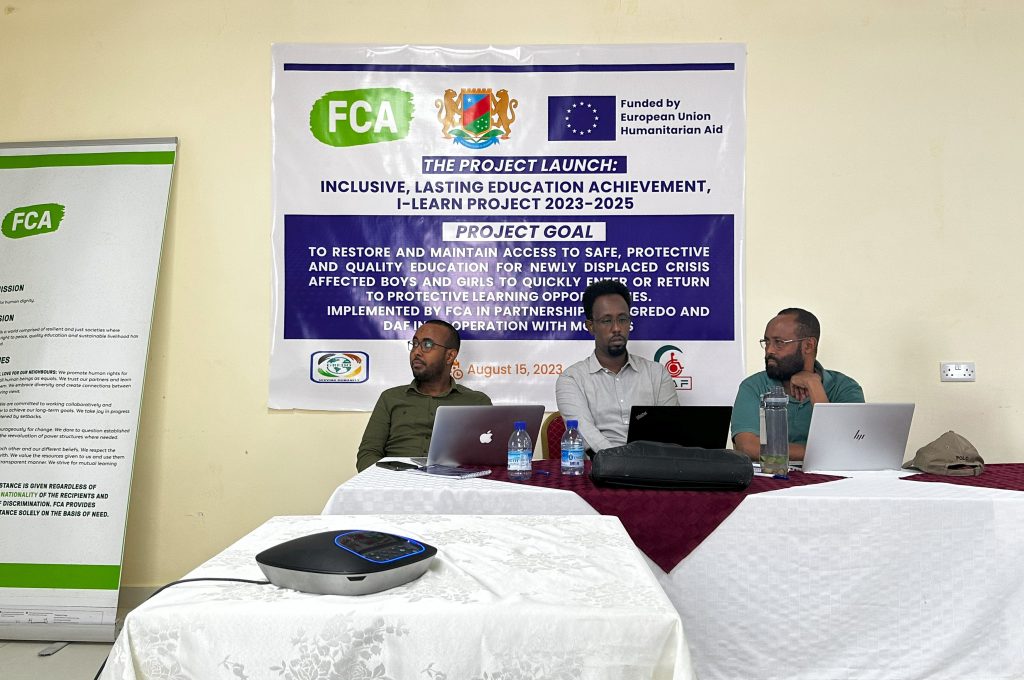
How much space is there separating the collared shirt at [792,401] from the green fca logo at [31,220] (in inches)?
121

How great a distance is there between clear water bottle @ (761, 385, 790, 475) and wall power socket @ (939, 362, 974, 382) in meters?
1.43

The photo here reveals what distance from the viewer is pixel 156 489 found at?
11.6 ft

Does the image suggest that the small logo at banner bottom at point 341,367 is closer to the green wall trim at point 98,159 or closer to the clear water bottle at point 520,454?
the green wall trim at point 98,159

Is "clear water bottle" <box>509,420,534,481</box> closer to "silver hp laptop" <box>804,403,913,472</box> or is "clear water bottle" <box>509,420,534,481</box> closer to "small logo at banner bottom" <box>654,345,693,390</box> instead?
"silver hp laptop" <box>804,403,913,472</box>

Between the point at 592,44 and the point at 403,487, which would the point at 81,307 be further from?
the point at 592,44

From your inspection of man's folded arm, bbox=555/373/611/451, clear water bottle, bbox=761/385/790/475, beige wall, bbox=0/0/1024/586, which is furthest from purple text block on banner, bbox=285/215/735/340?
clear water bottle, bbox=761/385/790/475

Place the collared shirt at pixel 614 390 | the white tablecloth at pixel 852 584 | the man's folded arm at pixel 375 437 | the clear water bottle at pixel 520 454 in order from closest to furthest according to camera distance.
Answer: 1. the white tablecloth at pixel 852 584
2. the clear water bottle at pixel 520 454
3. the man's folded arm at pixel 375 437
4. the collared shirt at pixel 614 390

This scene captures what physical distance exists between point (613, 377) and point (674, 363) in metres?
0.40

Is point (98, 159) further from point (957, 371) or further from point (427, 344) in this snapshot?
point (957, 371)

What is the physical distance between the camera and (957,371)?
345cm

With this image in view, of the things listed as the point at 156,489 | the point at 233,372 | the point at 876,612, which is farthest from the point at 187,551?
the point at 876,612

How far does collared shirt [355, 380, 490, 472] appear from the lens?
311 cm

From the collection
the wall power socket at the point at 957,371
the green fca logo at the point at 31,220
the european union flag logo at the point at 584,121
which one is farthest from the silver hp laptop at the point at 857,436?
the green fca logo at the point at 31,220

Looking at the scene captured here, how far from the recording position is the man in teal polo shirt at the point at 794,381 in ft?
9.35
